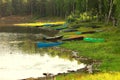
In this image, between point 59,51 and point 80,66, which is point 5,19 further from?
point 80,66

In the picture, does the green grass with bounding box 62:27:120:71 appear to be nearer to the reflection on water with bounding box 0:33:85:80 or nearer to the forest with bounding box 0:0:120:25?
the reflection on water with bounding box 0:33:85:80

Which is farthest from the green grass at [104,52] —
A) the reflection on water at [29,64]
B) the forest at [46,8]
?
the forest at [46,8]

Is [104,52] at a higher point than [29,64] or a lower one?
higher

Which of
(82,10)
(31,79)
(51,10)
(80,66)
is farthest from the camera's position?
(51,10)

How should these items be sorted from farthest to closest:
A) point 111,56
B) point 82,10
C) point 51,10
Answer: point 51,10 < point 82,10 < point 111,56

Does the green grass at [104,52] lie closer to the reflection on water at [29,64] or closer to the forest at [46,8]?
the reflection on water at [29,64]

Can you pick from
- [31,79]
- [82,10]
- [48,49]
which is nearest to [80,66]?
[31,79]

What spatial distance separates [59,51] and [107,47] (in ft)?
27.7

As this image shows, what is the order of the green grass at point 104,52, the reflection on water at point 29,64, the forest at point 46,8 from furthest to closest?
the forest at point 46,8 < the green grass at point 104,52 < the reflection on water at point 29,64

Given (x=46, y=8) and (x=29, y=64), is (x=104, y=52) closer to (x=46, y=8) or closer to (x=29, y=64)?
(x=29, y=64)

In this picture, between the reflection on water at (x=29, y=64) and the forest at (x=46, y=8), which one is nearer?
the reflection on water at (x=29, y=64)

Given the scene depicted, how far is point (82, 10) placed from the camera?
117m

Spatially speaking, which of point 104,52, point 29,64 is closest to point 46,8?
point 104,52

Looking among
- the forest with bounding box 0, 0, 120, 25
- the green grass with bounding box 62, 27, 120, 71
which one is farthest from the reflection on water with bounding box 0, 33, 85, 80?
the forest with bounding box 0, 0, 120, 25
